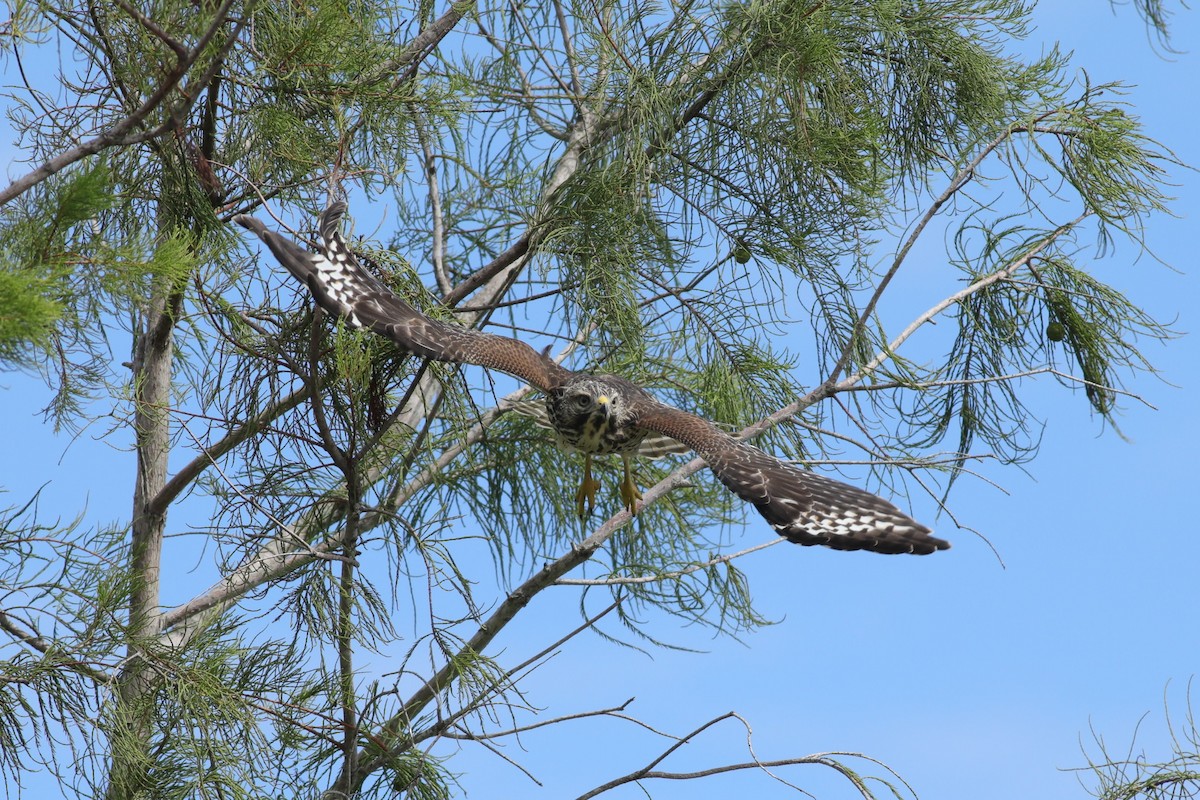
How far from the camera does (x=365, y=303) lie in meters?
4.23

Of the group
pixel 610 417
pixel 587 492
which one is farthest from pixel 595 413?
pixel 587 492

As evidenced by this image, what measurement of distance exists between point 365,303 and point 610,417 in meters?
1.03

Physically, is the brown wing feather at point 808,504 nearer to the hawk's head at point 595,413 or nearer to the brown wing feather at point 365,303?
the hawk's head at point 595,413

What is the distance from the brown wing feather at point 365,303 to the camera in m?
4.12

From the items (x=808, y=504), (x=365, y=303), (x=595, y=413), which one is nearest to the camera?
(x=808, y=504)

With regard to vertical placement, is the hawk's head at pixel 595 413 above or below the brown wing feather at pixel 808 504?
above

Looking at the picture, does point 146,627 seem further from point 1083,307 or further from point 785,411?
point 1083,307

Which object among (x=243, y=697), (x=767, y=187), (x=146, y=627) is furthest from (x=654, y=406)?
(x=146, y=627)

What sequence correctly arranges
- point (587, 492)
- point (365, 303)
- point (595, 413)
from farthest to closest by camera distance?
point (587, 492)
point (595, 413)
point (365, 303)

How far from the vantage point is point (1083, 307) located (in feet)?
18.1

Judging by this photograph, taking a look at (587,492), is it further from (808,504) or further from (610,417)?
(808,504)

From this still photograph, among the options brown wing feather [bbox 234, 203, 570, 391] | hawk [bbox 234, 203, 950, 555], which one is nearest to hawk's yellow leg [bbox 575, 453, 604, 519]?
hawk [bbox 234, 203, 950, 555]

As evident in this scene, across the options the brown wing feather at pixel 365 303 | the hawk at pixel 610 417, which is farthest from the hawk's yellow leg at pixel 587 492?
the brown wing feather at pixel 365 303

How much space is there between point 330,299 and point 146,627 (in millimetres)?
1628
